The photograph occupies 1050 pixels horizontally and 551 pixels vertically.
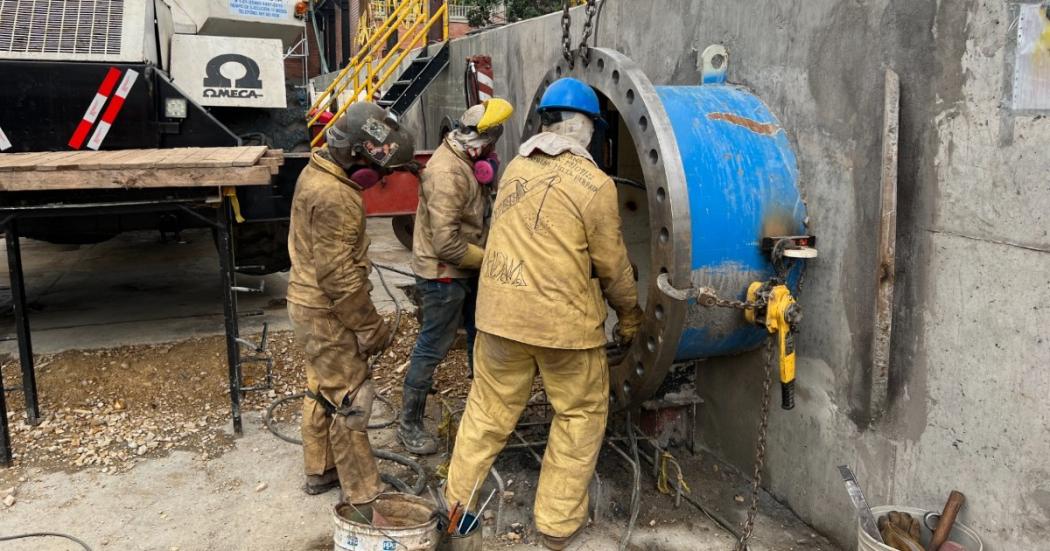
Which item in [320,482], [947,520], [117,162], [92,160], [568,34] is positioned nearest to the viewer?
[947,520]

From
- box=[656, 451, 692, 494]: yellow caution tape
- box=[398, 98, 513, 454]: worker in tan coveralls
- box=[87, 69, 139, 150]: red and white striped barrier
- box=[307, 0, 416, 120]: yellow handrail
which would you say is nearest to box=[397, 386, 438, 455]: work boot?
box=[398, 98, 513, 454]: worker in tan coveralls

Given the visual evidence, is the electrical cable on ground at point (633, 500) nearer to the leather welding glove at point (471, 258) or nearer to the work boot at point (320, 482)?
the leather welding glove at point (471, 258)

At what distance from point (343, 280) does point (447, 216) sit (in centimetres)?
70

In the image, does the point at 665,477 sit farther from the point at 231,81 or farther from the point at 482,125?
the point at 231,81

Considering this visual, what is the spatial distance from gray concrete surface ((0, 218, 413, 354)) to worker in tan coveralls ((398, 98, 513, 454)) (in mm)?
2360

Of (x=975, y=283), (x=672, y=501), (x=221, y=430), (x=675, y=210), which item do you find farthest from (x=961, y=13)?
(x=221, y=430)

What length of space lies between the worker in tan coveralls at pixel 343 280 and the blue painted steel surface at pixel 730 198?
1175 mm

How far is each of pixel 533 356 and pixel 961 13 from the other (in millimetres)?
1825

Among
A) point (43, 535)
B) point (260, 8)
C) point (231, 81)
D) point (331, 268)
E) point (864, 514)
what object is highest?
point (260, 8)

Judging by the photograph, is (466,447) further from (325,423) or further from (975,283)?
(975,283)

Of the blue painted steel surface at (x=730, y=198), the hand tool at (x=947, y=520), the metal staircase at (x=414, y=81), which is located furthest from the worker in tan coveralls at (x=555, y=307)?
the metal staircase at (x=414, y=81)

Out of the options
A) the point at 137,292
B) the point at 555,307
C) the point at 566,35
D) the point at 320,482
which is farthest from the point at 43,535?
the point at 137,292

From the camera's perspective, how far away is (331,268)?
3244 millimetres

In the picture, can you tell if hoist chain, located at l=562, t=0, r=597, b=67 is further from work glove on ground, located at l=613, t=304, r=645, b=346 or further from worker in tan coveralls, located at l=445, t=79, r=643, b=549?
work glove on ground, located at l=613, t=304, r=645, b=346
